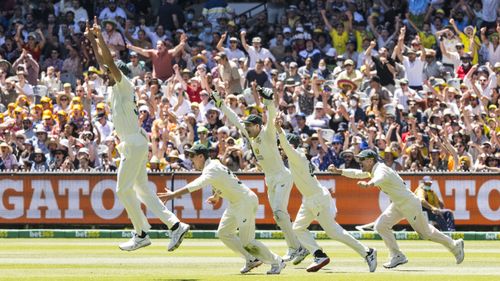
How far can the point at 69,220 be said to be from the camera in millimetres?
24375

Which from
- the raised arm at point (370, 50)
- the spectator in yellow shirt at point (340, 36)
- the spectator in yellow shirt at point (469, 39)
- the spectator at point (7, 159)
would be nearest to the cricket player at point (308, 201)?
the spectator at point (7, 159)

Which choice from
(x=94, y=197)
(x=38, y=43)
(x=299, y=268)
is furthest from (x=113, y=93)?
(x=38, y=43)

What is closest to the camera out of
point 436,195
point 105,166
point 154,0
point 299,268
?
point 299,268

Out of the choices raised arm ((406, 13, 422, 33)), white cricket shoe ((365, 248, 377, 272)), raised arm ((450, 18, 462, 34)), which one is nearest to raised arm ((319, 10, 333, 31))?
raised arm ((406, 13, 422, 33))

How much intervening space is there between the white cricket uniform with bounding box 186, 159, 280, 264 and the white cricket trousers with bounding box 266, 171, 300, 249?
3.75 ft

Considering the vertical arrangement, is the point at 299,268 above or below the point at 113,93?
below

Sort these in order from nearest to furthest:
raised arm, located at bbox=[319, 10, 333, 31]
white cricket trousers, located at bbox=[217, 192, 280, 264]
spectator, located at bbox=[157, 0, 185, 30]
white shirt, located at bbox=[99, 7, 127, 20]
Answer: white cricket trousers, located at bbox=[217, 192, 280, 264], raised arm, located at bbox=[319, 10, 333, 31], white shirt, located at bbox=[99, 7, 127, 20], spectator, located at bbox=[157, 0, 185, 30]

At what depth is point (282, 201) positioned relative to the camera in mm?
16938

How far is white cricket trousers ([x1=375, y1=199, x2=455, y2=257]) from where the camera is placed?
17094 millimetres

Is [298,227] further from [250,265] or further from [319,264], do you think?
[250,265]

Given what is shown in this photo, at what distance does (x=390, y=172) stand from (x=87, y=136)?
936 cm

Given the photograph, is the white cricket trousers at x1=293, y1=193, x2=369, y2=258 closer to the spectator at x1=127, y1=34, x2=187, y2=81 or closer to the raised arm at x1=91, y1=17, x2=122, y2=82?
the raised arm at x1=91, y1=17, x2=122, y2=82

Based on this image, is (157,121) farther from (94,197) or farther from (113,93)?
(113,93)

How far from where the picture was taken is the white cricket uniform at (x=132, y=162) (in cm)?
1575
